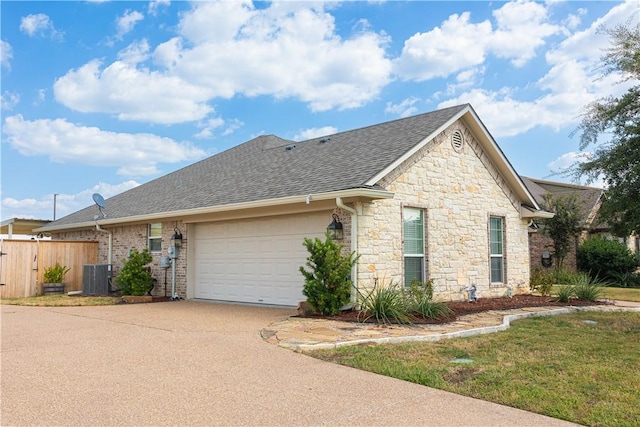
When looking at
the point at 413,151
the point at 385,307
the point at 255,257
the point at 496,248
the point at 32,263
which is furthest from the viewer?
the point at 32,263

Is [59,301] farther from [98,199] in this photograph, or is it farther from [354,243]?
[354,243]

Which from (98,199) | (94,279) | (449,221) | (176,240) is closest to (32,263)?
(94,279)

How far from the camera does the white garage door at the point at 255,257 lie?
12259 mm

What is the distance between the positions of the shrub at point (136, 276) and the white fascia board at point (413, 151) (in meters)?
8.18

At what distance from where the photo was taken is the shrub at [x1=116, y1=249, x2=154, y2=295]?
49.4 ft

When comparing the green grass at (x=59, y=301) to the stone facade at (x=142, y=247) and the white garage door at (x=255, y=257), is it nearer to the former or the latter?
the stone facade at (x=142, y=247)

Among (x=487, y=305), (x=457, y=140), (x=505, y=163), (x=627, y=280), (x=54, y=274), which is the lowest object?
(x=627, y=280)

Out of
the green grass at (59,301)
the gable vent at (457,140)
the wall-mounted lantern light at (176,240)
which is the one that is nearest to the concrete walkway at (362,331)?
the gable vent at (457,140)

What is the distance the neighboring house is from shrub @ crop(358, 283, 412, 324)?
770 mm

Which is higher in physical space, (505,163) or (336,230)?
(505,163)

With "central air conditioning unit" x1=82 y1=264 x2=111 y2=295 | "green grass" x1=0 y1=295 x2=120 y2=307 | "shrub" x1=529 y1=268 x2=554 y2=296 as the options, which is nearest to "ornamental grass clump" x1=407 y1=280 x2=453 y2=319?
"shrub" x1=529 y1=268 x2=554 y2=296

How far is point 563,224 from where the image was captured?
22.5 meters

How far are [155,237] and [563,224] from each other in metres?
17.3

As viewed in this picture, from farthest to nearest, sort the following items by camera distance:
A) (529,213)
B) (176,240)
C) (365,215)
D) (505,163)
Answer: (529,213) → (176,240) → (505,163) → (365,215)
